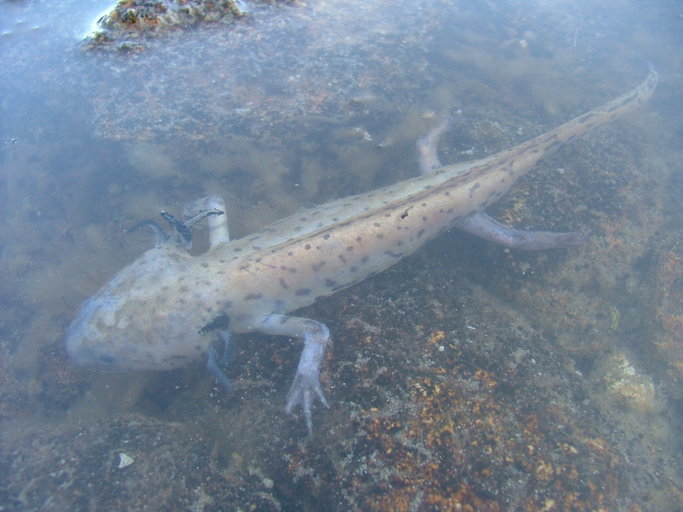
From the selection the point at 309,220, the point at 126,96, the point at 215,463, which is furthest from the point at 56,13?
the point at 215,463

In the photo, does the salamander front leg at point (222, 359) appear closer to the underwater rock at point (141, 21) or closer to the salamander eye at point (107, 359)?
the salamander eye at point (107, 359)

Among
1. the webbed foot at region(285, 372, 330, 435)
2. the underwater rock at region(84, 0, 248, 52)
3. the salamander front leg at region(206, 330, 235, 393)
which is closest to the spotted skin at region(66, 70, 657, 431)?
the webbed foot at region(285, 372, 330, 435)

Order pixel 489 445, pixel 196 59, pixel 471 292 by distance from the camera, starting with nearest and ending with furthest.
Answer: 1. pixel 489 445
2. pixel 471 292
3. pixel 196 59

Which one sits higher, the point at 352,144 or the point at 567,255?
the point at 352,144

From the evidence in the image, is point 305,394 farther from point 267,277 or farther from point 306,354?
point 267,277

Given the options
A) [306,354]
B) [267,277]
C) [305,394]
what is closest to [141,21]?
[267,277]

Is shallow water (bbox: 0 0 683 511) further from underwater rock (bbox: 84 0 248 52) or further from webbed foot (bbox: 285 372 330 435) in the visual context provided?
underwater rock (bbox: 84 0 248 52)

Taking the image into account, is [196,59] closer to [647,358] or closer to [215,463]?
[215,463]
